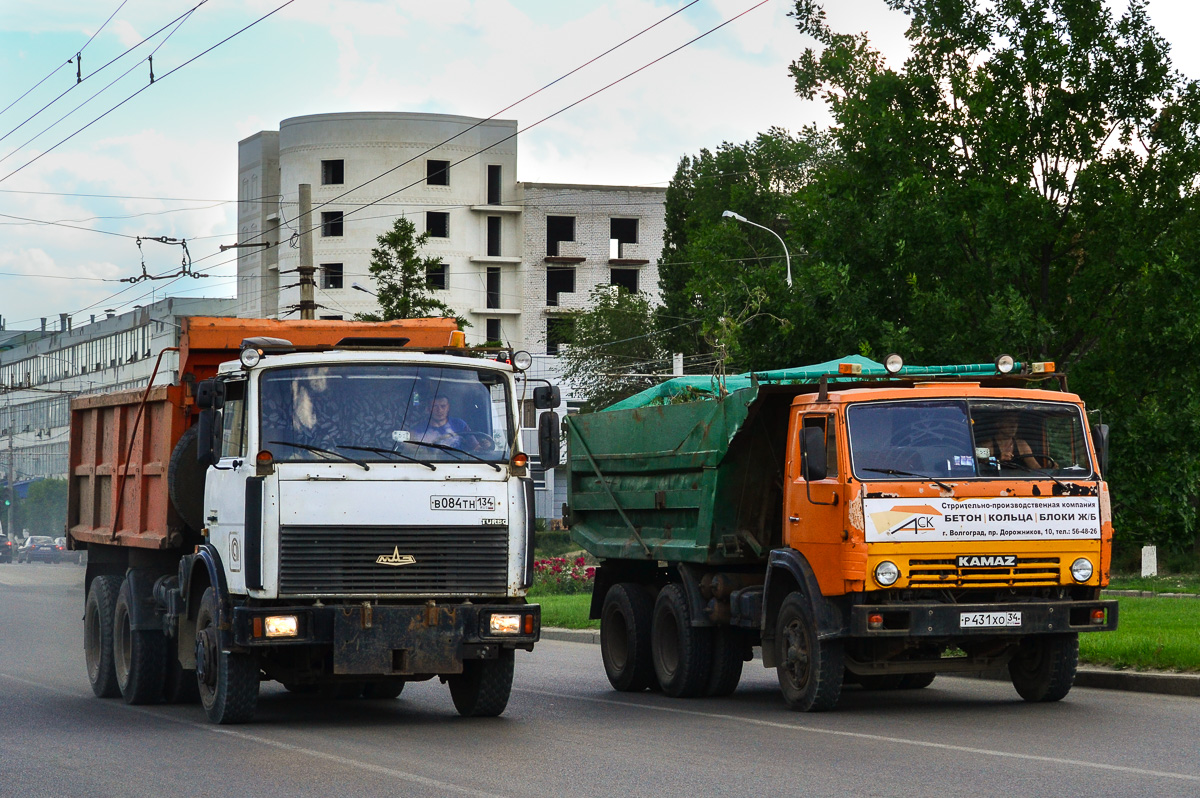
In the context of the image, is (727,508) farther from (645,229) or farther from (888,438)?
(645,229)

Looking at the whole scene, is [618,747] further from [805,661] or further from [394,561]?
[805,661]

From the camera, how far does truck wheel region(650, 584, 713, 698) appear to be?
15.0 meters

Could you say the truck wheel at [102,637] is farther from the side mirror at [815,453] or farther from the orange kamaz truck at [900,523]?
the side mirror at [815,453]

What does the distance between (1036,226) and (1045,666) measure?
8.20 meters

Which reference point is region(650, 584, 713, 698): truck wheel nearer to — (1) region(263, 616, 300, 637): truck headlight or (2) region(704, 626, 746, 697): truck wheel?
(2) region(704, 626, 746, 697): truck wheel

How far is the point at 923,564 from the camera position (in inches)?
488

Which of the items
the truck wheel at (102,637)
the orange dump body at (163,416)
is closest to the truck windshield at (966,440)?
the orange dump body at (163,416)

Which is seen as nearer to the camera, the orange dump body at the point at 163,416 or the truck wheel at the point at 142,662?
the orange dump body at the point at 163,416

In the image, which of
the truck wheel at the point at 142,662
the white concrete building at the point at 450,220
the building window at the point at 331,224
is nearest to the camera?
the truck wheel at the point at 142,662

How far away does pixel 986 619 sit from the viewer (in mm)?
12344

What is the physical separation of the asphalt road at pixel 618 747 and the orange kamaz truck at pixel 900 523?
0.54 meters

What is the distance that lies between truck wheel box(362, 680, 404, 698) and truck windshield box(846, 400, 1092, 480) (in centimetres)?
507

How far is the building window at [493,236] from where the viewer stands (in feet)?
281

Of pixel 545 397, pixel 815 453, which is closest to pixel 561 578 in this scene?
pixel 545 397
